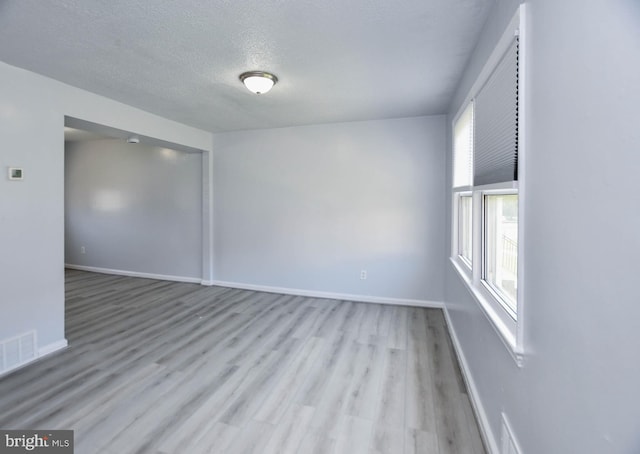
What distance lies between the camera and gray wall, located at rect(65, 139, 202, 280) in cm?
539

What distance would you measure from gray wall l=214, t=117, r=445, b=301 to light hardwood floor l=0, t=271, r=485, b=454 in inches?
28.5

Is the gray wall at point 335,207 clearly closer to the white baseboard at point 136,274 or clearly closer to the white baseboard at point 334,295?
the white baseboard at point 334,295

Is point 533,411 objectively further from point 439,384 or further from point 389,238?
point 389,238

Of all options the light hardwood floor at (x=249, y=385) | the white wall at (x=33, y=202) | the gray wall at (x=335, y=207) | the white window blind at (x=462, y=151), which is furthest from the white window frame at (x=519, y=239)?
the white wall at (x=33, y=202)

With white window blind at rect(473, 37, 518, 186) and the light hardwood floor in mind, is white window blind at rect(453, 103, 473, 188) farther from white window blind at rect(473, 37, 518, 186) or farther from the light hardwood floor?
the light hardwood floor

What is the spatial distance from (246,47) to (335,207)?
8.54ft

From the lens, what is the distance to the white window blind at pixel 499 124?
1396mm

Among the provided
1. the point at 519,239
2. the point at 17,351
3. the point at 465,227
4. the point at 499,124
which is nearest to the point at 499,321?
the point at 519,239

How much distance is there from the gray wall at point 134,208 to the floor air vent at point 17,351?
2.70 metres

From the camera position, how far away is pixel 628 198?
2.15ft

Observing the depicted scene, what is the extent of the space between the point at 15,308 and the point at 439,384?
3.67 meters

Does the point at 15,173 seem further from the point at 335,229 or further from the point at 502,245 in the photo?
the point at 502,245

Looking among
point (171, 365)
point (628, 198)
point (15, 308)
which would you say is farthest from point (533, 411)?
point (15, 308)

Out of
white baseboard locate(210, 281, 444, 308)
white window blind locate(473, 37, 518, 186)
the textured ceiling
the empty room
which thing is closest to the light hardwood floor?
the empty room
